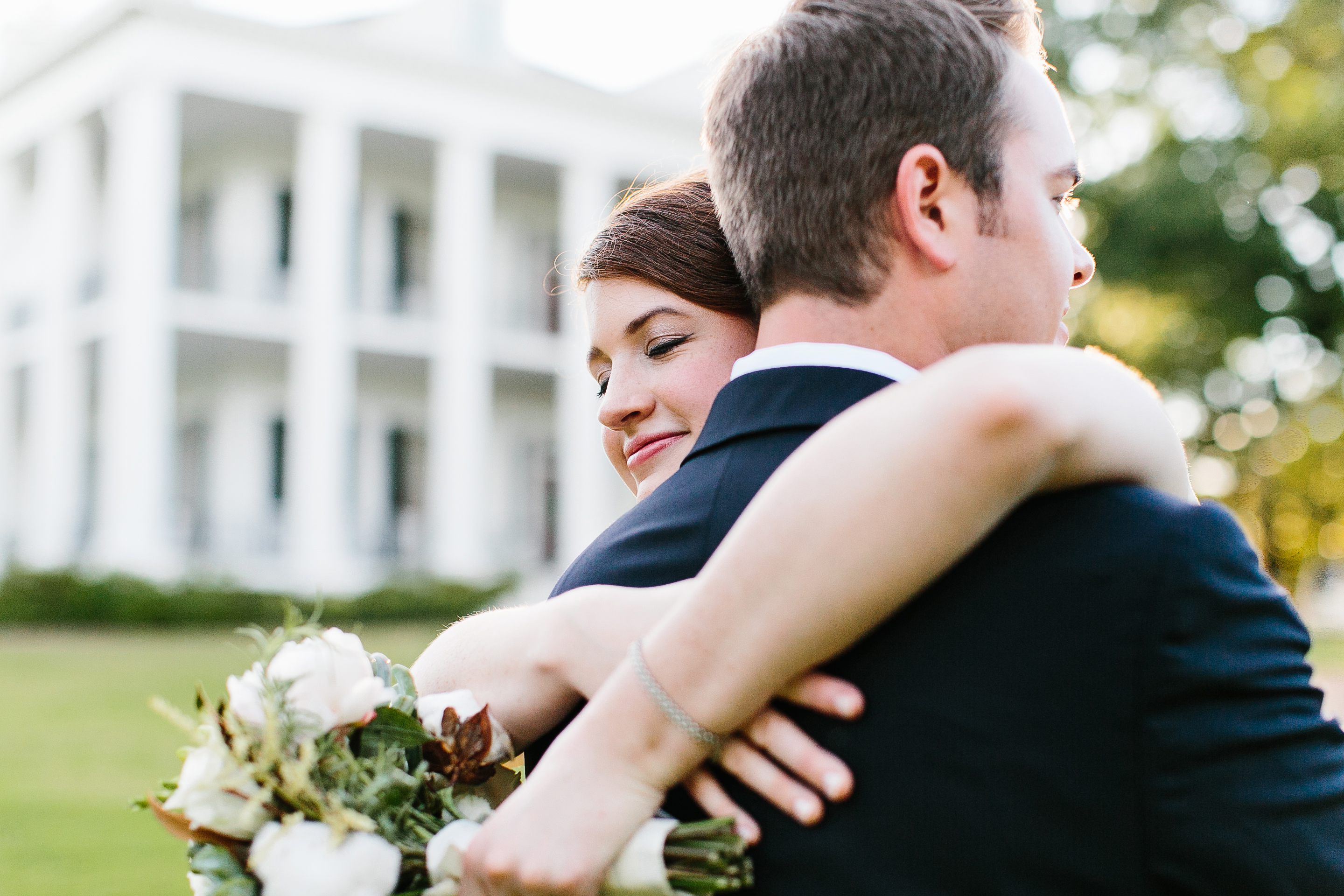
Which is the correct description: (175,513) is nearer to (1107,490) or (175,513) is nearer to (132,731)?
(132,731)

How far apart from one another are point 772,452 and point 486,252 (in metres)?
23.8

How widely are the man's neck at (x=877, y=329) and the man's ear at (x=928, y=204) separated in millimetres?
Result: 84

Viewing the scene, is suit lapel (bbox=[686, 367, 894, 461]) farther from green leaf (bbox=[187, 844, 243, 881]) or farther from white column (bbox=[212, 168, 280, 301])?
white column (bbox=[212, 168, 280, 301])

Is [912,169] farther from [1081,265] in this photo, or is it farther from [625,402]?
[625,402]

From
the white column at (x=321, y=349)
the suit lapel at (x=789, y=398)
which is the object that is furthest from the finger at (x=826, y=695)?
the white column at (x=321, y=349)

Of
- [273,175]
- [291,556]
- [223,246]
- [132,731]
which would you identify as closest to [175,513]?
[291,556]

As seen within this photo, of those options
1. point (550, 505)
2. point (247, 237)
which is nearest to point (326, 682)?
point (247, 237)

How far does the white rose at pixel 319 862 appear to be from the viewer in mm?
1371

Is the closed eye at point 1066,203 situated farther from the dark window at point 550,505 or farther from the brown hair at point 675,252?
the dark window at point 550,505

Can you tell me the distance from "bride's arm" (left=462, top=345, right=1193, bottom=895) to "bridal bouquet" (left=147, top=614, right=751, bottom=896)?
0.08 metres

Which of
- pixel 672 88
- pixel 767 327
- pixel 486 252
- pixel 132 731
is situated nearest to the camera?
pixel 767 327

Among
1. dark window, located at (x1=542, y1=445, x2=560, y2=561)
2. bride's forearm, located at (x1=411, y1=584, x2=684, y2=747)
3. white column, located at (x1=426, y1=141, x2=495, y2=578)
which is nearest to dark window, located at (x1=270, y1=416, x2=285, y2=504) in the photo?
white column, located at (x1=426, y1=141, x2=495, y2=578)

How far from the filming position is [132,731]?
10398mm

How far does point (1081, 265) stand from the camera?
1.91 metres
